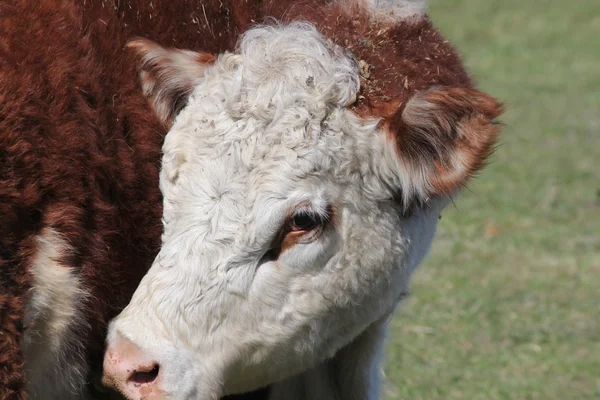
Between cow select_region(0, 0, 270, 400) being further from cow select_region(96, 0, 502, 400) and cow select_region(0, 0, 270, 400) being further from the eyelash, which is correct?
the eyelash

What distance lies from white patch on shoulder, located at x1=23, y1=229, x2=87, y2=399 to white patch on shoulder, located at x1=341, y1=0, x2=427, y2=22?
1.40m

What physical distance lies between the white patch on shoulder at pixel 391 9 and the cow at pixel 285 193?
3.2 inches

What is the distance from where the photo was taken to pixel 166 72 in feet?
11.7

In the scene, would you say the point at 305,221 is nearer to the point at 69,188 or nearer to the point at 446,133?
the point at 446,133

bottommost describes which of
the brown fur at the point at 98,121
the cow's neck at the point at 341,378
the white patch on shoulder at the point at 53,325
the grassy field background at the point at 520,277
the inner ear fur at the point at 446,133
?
the grassy field background at the point at 520,277

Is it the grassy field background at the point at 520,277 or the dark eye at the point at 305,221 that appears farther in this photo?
the grassy field background at the point at 520,277

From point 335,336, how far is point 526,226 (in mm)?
4695

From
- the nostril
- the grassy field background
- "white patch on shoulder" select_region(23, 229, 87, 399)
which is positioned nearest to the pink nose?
the nostril

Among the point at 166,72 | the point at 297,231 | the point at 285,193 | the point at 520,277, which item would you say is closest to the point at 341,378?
the point at 297,231

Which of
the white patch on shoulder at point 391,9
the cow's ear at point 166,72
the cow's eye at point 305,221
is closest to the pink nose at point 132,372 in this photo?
the cow's eye at point 305,221

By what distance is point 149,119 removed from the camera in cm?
357

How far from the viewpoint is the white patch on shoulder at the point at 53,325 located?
3158mm

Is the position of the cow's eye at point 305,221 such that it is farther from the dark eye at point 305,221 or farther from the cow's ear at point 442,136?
the cow's ear at point 442,136

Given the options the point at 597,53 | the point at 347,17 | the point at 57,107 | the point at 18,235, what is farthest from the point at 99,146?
the point at 597,53
